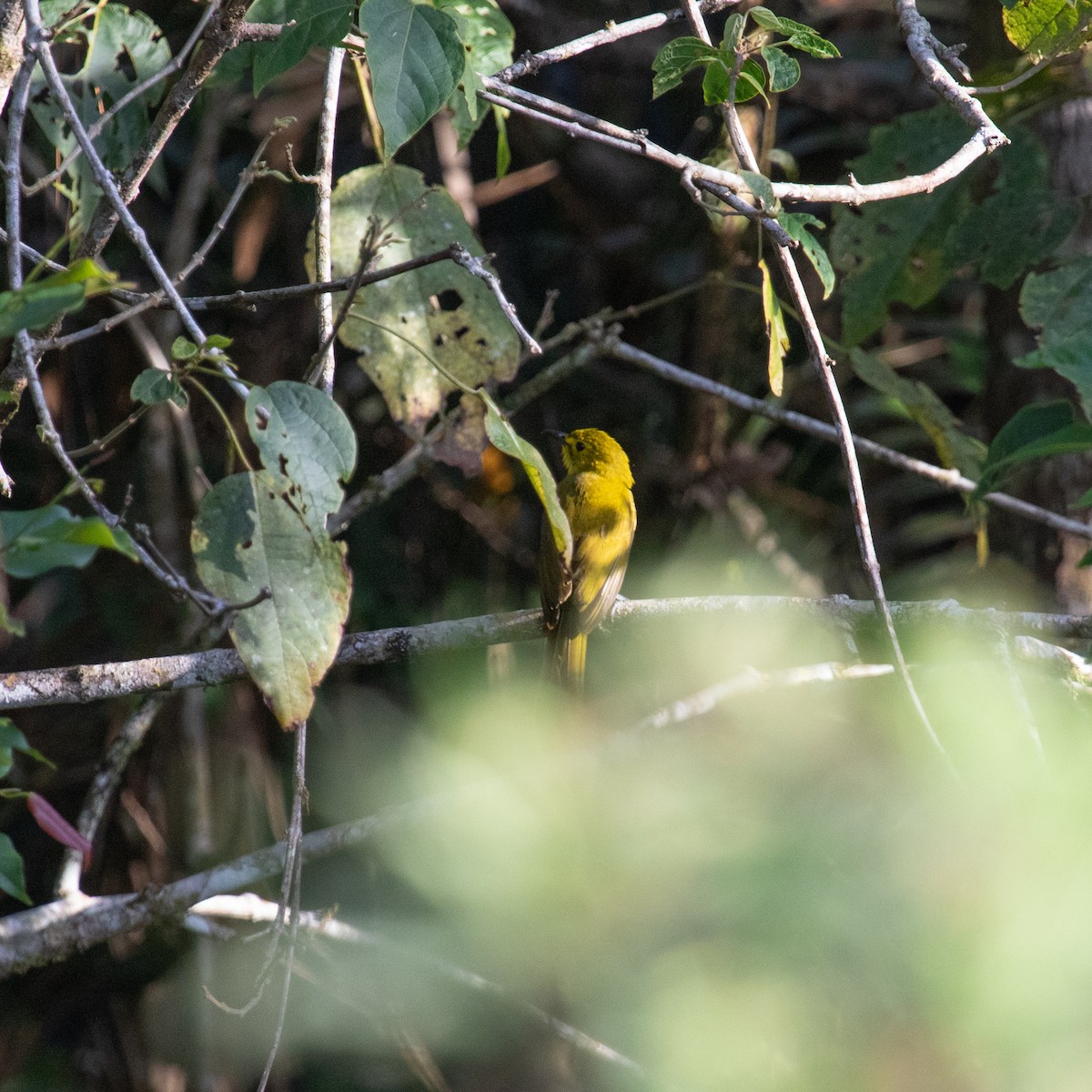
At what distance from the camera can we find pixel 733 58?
Answer: 6.63 feet

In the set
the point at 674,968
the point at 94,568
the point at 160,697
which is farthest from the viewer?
the point at 94,568

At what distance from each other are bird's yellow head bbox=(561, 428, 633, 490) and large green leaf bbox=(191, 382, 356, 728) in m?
2.36

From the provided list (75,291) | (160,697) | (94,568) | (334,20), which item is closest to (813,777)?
(160,697)

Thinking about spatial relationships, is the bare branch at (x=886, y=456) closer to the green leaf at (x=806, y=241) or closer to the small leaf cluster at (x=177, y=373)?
the green leaf at (x=806, y=241)

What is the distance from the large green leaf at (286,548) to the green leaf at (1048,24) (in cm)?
166

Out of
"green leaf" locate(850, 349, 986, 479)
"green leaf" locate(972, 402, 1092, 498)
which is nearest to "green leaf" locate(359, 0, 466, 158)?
"green leaf" locate(972, 402, 1092, 498)

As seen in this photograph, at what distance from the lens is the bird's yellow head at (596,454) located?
415 centimetres

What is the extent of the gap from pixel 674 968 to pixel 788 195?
145 centimetres

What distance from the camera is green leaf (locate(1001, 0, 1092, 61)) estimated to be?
7.57ft

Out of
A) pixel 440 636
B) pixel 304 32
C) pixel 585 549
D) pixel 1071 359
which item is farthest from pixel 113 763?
pixel 1071 359

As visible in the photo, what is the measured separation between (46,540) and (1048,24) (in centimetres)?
218

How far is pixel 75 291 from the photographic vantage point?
122cm

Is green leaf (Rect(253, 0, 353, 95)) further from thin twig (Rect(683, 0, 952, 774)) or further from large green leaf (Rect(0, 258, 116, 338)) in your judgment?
large green leaf (Rect(0, 258, 116, 338))

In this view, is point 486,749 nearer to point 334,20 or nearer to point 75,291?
point 334,20
